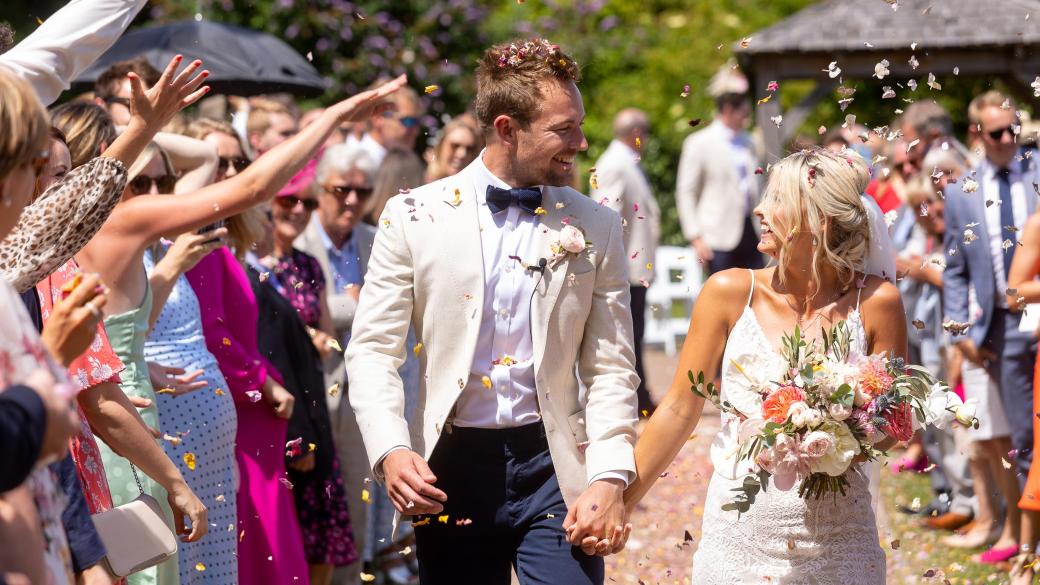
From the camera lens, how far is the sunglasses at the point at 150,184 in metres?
4.96

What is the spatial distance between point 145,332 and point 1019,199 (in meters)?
4.87

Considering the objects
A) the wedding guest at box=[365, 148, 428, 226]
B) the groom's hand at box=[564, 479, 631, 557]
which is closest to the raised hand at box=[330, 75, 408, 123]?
the groom's hand at box=[564, 479, 631, 557]

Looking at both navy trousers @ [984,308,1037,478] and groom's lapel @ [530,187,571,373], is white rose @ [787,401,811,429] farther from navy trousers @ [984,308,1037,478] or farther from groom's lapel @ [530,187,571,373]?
navy trousers @ [984,308,1037,478]

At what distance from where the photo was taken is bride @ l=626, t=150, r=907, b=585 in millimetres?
4293

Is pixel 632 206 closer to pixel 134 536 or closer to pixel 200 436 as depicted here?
pixel 200 436

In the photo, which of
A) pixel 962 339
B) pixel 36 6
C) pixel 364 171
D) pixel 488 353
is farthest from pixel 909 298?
pixel 36 6

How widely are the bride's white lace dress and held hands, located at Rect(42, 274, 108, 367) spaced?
2149 millimetres

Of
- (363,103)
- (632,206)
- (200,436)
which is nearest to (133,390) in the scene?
(200,436)

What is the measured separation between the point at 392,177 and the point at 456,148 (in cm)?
40

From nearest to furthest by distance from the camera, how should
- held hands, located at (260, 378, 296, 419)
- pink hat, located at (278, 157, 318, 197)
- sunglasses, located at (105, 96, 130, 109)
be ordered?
held hands, located at (260, 378, 296, 419), sunglasses, located at (105, 96, 130, 109), pink hat, located at (278, 157, 318, 197)

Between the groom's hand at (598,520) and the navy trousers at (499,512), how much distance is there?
4.1 inches

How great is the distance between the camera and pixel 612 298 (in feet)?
13.9

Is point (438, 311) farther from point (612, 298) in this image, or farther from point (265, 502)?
point (265, 502)

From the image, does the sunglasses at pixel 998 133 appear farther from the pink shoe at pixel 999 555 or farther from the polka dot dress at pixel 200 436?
the polka dot dress at pixel 200 436
